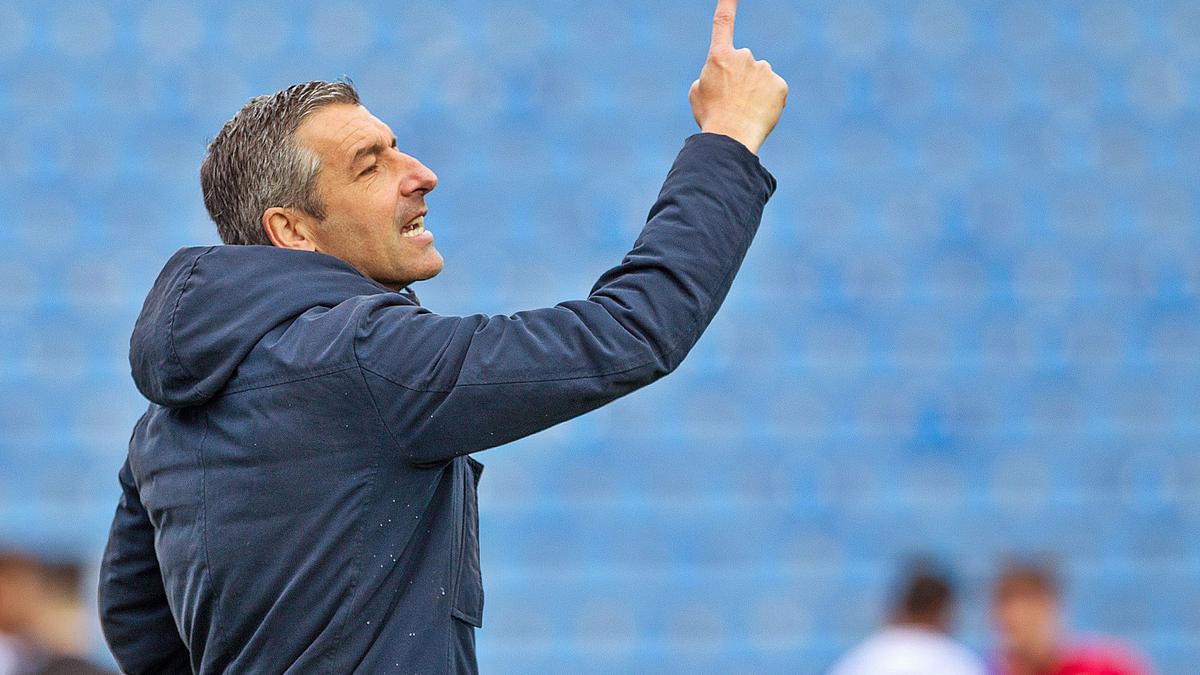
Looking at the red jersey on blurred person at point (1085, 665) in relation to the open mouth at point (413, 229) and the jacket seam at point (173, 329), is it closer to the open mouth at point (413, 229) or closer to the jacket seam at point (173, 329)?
the open mouth at point (413, 229)

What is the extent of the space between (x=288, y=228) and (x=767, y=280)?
4762mm

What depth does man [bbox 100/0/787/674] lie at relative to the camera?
1.68 meters

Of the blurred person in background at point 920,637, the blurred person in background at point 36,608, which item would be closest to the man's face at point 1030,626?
the blurred person in background at point 920,637

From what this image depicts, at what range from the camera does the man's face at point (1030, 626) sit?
14.2 feet

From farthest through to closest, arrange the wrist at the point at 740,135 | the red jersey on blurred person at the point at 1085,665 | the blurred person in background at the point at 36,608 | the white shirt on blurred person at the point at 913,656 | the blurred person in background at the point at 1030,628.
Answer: the blurred person in background at the point at 1030,628 → the red jersey on blurred person at the point at 1085,665 → the white shirt on blurred person at the point at 913,656 → the blurred person in background at the point at 36,608 → the wrist at the point at 740,135

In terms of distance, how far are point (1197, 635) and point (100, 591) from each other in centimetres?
515

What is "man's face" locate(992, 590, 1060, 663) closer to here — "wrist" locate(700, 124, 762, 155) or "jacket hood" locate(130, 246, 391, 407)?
"wrist" locate(700, 124, 762, 155)

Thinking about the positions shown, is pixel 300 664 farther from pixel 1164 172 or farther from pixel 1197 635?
pixel 1164 172

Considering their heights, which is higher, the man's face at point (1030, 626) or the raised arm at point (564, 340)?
the man's face at point (1030, 626)

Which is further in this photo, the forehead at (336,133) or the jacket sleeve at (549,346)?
the forehead at (336,133)

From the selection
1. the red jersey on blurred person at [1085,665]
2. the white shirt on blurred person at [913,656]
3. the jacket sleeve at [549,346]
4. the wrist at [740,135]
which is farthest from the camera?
the red jersey on blurred person at [1085,665]

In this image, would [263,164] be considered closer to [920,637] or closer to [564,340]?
[564,340]

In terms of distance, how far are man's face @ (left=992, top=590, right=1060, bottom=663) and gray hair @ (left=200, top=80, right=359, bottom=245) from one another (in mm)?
2898

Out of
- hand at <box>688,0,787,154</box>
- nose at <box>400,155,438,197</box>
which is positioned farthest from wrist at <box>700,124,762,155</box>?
nose at <box>400,155,438,197</box>
